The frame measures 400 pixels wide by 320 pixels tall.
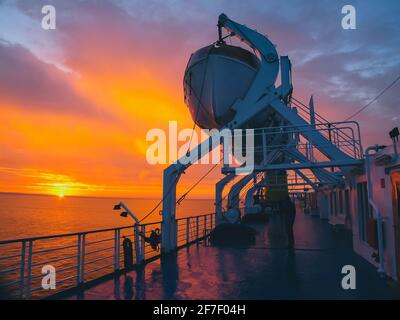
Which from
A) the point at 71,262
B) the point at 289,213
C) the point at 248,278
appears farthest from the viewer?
the point at 71,262

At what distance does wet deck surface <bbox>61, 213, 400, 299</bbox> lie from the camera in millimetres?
6047

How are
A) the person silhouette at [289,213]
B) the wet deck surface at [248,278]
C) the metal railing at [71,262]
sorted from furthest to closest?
the person silhouette at [289,213] → the wet deck surface at [248,278] → the metal railing at [71,262]

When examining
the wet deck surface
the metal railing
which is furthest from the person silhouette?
the metal railing

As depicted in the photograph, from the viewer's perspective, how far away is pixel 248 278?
23.7ft

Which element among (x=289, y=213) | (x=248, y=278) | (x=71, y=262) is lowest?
(x=71, y=262)

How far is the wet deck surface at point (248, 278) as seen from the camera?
605cm

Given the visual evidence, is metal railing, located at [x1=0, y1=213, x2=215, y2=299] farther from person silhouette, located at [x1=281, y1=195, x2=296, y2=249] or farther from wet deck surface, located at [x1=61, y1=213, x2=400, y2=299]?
person silhouette, located at [x1=281, y1=195, x2=296, y2=249]

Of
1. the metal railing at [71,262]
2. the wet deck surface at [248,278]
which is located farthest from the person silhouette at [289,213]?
the metal railing at [71,262]

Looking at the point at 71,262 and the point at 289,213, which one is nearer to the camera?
the point at 289,213

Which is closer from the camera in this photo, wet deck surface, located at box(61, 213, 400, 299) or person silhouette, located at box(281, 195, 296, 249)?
wet deck surface, located at box(61, 213, 400, 299)

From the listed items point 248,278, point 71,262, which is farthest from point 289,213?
point 71,262

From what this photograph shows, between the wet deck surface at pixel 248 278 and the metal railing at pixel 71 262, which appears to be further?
the wet deck surface at pixel 248 278

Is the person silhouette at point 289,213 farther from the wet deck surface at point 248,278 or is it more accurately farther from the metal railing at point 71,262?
A: the metal railing at point 71,262

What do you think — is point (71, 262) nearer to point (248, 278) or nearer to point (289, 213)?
point (289, 213)
